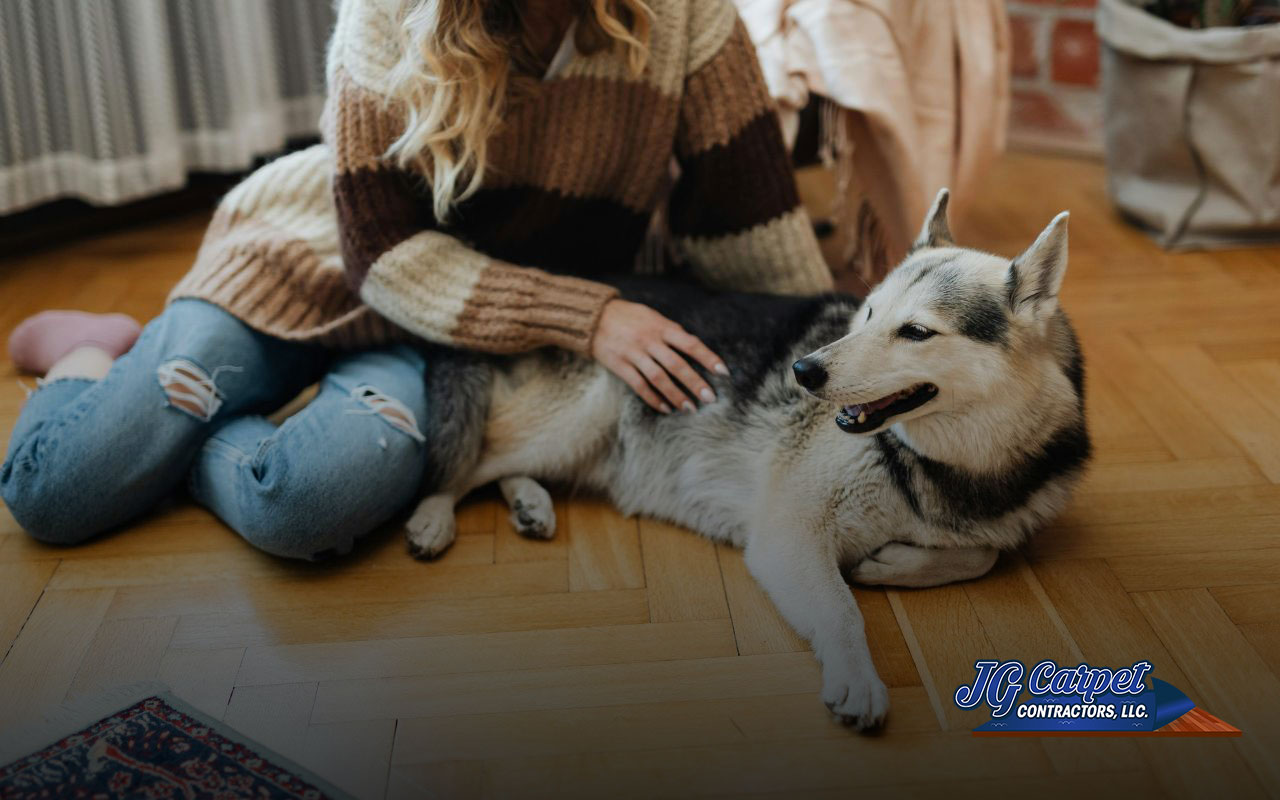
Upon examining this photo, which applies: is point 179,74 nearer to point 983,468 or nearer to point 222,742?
point 222,742

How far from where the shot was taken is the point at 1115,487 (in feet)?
5.77

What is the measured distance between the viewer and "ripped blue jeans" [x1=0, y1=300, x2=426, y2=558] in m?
1.55

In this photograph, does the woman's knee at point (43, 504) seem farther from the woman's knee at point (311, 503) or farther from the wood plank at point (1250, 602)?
the wood plank at point (1250, 602)

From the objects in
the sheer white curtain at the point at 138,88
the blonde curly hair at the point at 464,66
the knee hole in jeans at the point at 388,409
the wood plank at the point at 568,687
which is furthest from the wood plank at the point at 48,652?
the sheer white curtain at the point at 138,88

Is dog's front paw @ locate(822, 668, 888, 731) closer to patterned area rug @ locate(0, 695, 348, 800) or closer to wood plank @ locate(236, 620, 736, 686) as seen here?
wood plank @ locate(236, 620, 736, 686)

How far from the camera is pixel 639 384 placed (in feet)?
5.33

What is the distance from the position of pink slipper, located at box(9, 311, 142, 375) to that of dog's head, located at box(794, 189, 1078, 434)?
1.28m

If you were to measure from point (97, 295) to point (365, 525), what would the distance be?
1.29 metres

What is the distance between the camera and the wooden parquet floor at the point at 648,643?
1.23 metres

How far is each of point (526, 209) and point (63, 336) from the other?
95cm

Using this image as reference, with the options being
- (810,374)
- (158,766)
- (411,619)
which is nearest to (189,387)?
(411,619)

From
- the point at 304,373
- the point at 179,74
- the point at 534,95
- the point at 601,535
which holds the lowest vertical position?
the point at 601,535

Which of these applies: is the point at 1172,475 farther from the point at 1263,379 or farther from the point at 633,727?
the point at 633,727

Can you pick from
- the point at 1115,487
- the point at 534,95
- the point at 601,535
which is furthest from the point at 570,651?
the point at 1115,487
